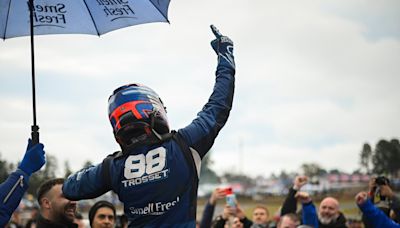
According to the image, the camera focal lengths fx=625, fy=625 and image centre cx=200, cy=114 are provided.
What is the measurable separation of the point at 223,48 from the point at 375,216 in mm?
3404

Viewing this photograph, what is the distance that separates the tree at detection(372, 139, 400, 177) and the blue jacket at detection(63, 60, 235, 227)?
37.6ft

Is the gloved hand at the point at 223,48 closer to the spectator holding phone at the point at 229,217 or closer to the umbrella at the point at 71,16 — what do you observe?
the umbrella at the point at 71,16

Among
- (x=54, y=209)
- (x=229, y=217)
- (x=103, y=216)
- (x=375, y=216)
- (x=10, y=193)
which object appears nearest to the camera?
(x=10, y=193)

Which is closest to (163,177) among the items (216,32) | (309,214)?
(216,32)

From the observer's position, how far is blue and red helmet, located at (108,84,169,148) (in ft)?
12.3

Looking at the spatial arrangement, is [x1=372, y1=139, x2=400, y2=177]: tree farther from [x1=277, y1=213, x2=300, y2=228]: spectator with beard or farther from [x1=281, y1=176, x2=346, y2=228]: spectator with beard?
[x1=277, y1=213, x2=300, y2=228]: spectator with beard

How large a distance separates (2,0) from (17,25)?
268mm

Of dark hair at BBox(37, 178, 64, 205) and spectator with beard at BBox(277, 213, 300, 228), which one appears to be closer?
dark hair at BBox(37, 178, 64, 205)

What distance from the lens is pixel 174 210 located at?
11.9ft

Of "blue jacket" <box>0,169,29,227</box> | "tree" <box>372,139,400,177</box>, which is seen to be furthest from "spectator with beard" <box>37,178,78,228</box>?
"tree" <box>372,139,400,177</box>

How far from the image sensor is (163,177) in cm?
362

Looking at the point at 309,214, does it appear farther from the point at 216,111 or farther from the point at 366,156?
the point at 366,156

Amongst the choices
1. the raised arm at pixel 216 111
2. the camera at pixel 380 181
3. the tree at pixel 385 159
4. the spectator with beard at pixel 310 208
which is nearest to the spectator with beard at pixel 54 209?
the raised arm at pixel 216 111

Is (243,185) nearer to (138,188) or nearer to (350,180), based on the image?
(350,180)
